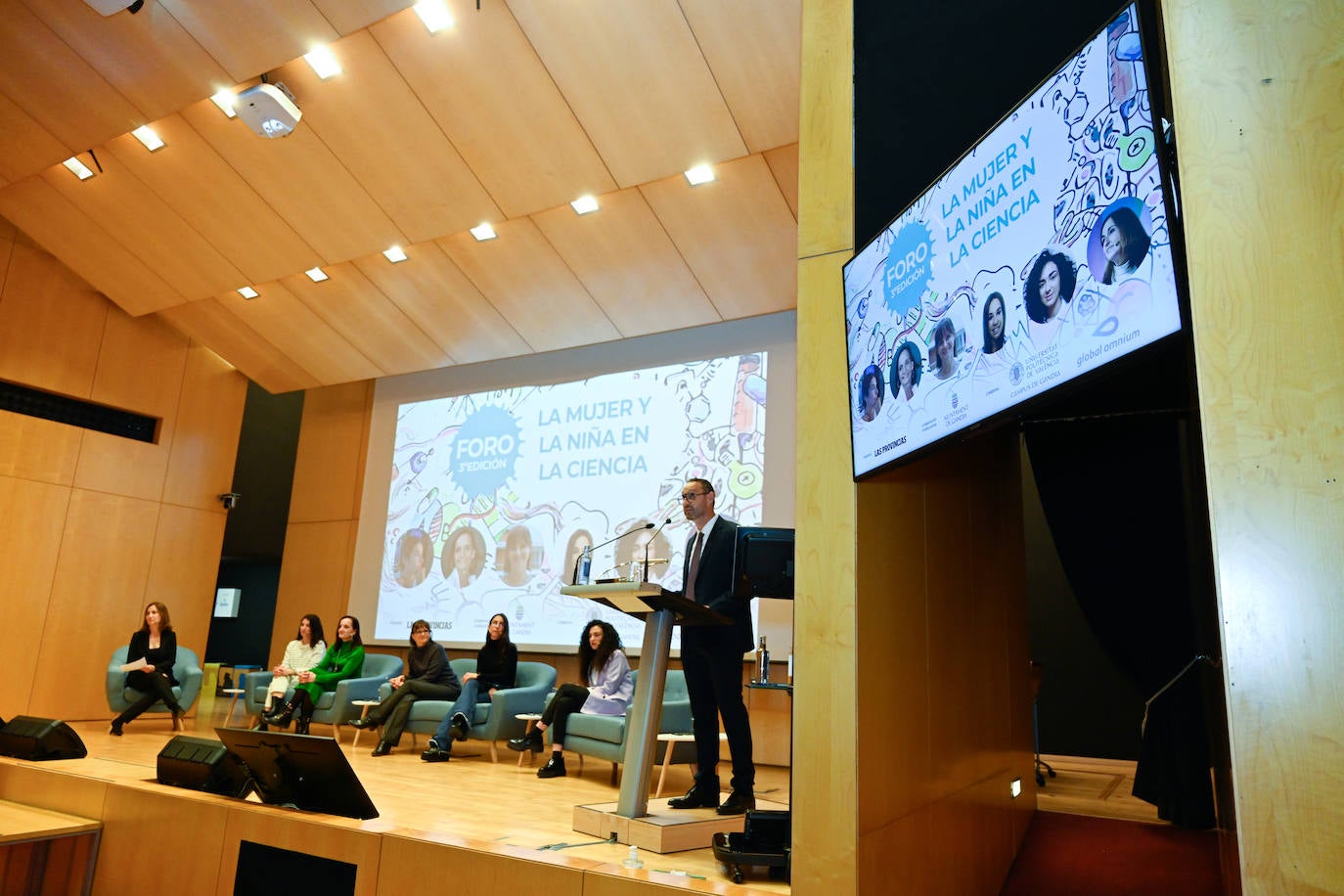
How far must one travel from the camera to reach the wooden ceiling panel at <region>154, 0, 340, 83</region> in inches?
183

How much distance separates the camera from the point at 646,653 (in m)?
3.06

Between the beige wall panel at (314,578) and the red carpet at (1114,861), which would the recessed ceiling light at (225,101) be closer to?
Answer: the beige wall panel at (314,578)

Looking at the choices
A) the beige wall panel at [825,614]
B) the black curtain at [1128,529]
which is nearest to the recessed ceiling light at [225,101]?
the beige wall panel at [825,614]

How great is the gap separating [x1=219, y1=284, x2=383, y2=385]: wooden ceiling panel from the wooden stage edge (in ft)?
14.5

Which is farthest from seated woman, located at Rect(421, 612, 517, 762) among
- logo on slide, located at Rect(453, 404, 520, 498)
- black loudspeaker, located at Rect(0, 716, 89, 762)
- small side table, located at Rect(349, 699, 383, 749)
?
black loudspeaker, located at Rect(0, 716, 89, 762)

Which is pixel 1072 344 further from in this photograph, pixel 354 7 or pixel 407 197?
pixel 407 197

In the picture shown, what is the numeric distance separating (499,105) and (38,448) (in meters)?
5.33

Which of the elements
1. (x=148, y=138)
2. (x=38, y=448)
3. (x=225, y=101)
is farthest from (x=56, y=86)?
(x=38, y=448)

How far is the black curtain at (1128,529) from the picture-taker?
4449mm

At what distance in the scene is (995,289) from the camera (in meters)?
1.78

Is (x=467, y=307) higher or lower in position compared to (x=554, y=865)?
higher

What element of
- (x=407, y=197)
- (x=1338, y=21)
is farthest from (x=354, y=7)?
(x=1338, y=21)

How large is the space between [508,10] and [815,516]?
12.4 ft

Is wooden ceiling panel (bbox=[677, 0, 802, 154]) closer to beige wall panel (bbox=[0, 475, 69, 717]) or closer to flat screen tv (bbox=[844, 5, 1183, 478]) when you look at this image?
flat screen tv (bbox=[844, 5, 1183, 478])
